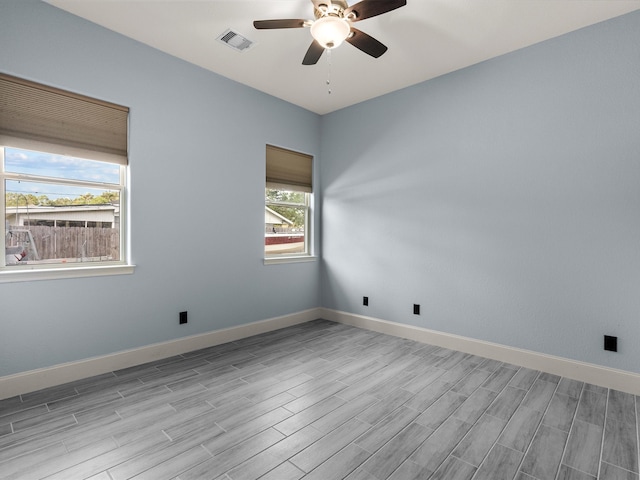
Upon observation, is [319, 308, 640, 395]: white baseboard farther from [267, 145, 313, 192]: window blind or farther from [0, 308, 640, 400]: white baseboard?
[267, 145, 313, 192]: window blind

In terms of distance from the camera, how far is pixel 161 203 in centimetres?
321

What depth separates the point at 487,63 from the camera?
10.9ft

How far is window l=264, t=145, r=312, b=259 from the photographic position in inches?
169

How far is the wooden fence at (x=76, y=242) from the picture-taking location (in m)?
2.68

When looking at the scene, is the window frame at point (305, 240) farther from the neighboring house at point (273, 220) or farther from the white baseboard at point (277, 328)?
the white baseboard at point (277, 328)

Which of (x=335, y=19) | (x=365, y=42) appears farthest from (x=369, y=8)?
(x=365, y=42)

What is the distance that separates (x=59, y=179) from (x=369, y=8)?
2684 mm

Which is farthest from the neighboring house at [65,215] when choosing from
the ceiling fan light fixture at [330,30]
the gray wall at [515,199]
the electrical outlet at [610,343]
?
the electrical outlet at [610,343]

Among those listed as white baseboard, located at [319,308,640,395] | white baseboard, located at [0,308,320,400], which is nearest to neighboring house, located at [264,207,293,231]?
white baseboard, located at [0,308,320,400]

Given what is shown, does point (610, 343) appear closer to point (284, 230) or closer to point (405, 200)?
point (405, 200)

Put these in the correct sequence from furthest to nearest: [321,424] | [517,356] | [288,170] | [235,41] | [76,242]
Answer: [288,170]
[517,356]
[235,41]
[76,242]
[321,424]

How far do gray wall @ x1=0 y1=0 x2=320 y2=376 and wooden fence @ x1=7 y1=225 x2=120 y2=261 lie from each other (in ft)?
0.71

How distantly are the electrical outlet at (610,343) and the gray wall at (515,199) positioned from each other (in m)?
0.05

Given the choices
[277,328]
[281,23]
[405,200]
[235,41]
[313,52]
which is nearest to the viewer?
[281,23]
